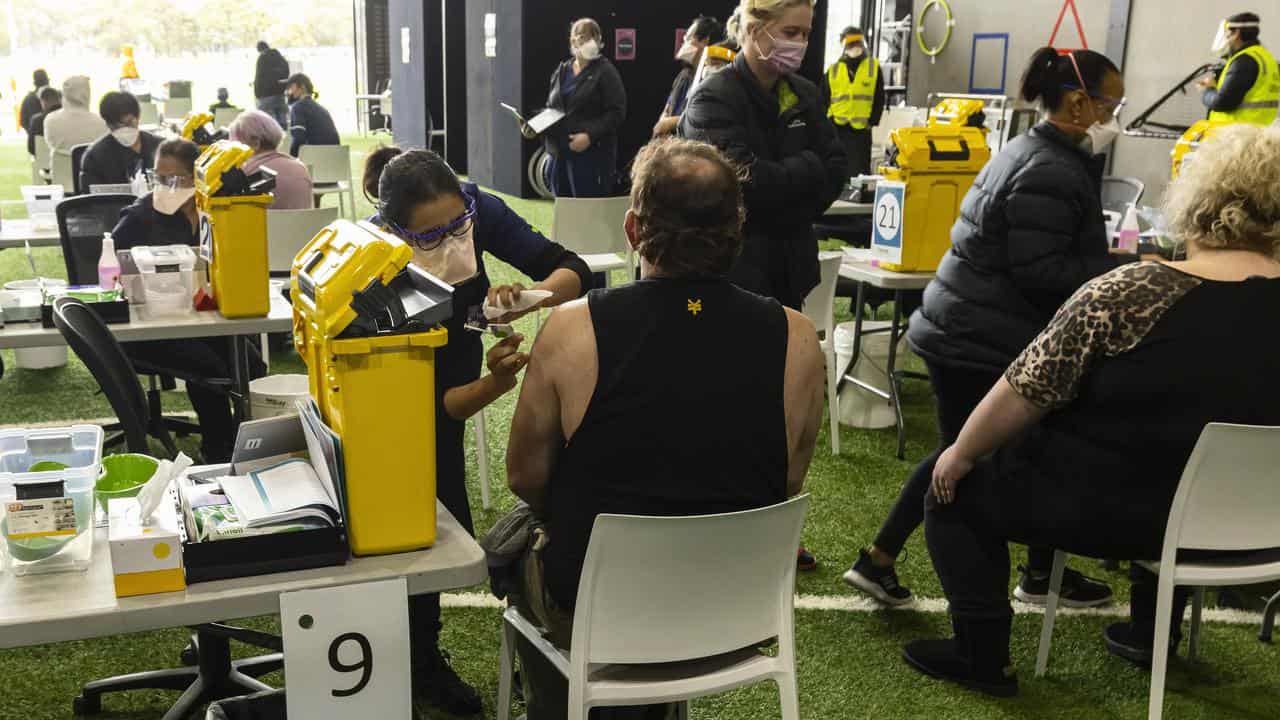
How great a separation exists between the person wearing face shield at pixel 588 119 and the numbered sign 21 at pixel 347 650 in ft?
23.1

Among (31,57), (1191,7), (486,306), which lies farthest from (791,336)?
(31,57)

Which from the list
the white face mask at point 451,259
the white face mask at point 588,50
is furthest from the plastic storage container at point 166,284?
the white face mask at point 588,50

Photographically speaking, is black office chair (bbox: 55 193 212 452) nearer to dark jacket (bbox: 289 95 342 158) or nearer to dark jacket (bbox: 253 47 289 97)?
dark jacket (bbox: 289 95 342 158)

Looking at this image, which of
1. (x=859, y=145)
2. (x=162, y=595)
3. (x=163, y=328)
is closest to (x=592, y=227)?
(x=163, y=328)

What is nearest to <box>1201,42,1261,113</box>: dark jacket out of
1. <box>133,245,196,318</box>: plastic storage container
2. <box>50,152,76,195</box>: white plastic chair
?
<box>133,245,196,318</box>: plastic storage container

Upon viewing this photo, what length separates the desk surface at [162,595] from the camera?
62.3 inches

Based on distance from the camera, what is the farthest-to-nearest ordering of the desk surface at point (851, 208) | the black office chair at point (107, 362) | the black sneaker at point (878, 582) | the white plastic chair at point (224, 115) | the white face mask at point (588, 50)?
1. the white plastic chair at point (224, 115)
2. the white face mask at point (588, 50)
3. the desk surface at point (851, 208)
4. the black sneaker at point (878, 582)
5. the black office chair at point (107, 362)

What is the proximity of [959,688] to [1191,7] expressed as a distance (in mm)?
9059

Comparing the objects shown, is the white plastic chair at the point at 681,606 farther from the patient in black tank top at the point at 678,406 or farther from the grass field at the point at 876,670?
the grass field at the point at 876,670

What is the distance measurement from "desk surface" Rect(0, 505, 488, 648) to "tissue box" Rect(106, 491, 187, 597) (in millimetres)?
15

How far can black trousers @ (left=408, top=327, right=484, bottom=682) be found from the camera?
2.68 metres

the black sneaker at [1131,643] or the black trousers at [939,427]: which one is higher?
the black trousers at [939,427]

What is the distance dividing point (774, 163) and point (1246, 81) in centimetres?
600

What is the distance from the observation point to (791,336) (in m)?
1.96
